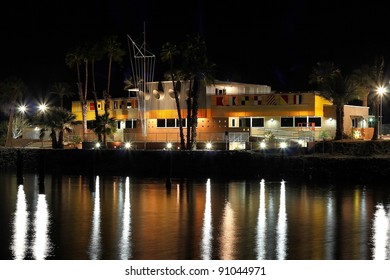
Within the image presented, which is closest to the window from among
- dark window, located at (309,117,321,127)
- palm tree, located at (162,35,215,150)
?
palm tree, located at (162,35,215,150)

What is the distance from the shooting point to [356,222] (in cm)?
3731

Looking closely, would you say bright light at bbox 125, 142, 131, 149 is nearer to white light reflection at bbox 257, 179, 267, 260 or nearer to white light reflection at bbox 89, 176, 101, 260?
white light reflection at bbox 89, 176, 101, 260

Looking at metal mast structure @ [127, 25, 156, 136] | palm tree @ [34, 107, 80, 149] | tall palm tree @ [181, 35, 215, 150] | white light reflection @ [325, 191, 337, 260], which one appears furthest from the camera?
metal mast structure @ [127, 25, 156, 136]

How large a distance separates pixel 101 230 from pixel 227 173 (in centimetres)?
2771

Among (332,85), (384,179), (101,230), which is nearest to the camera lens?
(101,230)

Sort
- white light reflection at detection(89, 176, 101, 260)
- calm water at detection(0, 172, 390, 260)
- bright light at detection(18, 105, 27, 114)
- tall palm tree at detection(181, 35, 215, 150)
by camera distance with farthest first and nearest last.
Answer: bright light at detection(18, 105, 27, 114)
tall palm tree at detection(181, 35, 215, 150)
calm water at detection(0, 172, 390, 260)
white light reflection at detection(89, 176, 101, 260)

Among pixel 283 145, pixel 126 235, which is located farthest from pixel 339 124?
pixel 126 235

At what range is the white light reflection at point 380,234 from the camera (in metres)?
28.4

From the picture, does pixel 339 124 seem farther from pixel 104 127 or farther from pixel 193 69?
pixel 104 127

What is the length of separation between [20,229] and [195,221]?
8.98 metres

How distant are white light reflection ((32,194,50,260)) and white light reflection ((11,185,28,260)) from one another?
1.58 ft

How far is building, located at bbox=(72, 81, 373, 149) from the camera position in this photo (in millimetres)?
71188

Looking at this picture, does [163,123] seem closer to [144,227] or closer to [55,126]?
[55,126]
